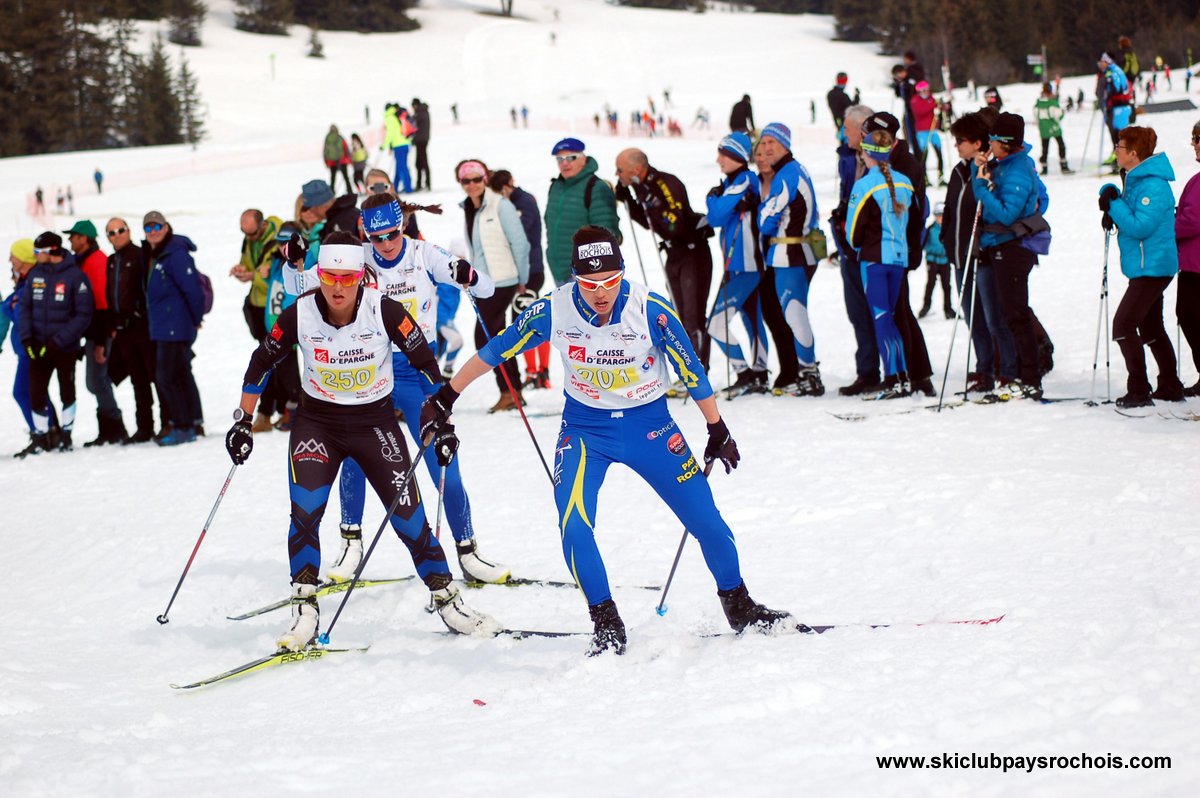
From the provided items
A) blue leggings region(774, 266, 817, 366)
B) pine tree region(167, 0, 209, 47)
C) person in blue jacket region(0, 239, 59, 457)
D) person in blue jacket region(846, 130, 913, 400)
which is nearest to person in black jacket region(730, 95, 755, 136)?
blue leggings region(774, 266, 817, 366)

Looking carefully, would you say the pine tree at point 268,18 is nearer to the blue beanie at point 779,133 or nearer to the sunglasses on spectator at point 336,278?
the blue beanie at point 779,133

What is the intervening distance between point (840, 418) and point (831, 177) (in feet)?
47.9

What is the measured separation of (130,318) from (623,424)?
713 centimetres

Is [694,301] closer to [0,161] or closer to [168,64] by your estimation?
[0,161]

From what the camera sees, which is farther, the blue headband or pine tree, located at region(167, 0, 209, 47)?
pine tree, located at region(167, 0, 209, 47)

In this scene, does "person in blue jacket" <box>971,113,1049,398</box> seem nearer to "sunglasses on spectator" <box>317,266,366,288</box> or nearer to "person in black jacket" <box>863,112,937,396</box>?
"person in black jacket" <box>863,112,937,396</box>

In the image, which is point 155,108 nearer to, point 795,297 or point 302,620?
point 795,297

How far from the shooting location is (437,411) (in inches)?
A: 220

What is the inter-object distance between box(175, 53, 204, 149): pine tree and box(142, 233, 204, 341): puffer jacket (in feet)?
183

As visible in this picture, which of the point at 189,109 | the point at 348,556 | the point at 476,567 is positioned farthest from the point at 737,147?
the point at 189,109

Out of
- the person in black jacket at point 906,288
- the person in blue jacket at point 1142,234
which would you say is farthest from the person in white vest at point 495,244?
the person in blue jacket at point 1142,234

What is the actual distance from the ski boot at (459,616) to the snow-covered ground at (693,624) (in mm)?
128

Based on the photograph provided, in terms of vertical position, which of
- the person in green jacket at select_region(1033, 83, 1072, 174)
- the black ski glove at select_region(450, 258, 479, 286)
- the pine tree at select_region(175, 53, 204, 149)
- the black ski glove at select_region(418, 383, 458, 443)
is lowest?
the black ski glove at select_region(418, 383, 458, 443)

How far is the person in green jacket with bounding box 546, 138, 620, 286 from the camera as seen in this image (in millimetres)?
9969
